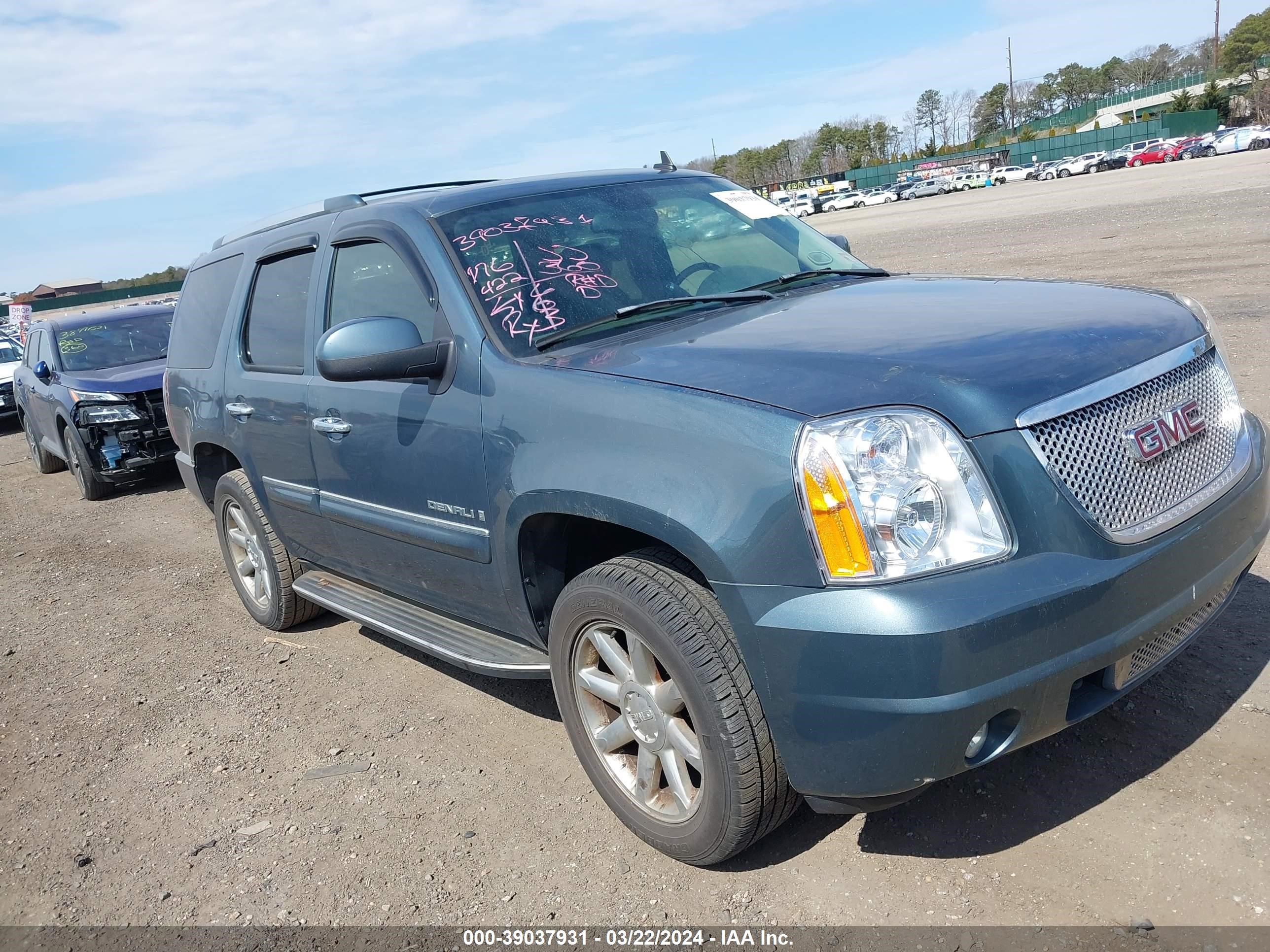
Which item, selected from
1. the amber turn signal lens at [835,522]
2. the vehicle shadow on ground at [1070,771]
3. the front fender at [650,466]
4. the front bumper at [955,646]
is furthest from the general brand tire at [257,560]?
the amber turn signal lens at [835,522]

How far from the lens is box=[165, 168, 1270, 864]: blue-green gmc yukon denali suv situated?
235 centimetres

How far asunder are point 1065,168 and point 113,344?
230 feet

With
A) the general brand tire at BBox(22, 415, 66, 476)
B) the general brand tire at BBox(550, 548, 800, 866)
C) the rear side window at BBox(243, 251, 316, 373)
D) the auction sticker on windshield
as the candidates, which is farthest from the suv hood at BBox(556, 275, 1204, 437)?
the general brand tire at BBox(22, 415, 66, 476)

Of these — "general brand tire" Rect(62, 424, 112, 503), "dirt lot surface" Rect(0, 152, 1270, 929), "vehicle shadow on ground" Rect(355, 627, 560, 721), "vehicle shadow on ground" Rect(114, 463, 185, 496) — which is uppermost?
"general brand tire" Rect(62, 424, 112, 503)

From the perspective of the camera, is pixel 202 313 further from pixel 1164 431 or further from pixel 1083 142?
pixel 1083 142

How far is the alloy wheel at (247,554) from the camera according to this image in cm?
517

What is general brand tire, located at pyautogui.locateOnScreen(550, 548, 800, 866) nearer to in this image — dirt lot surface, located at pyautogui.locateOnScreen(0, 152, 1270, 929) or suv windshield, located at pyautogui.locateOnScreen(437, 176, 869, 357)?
dirt lot surface, located at pyautogui.locateOnScreen(0, 152, 1270, 929)

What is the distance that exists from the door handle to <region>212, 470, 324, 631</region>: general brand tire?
1.03m

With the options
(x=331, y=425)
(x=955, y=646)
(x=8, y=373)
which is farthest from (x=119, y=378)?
(x=955, y=646)

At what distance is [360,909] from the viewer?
9.78ft

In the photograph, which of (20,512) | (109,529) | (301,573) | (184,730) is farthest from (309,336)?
(20,512)

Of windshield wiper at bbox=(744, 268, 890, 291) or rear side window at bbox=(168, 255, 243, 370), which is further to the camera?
rear side window at bbox=(168, 255, 243, 370)

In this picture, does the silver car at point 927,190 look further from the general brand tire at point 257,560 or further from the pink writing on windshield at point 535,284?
the pink writing on windshield at point 535,284

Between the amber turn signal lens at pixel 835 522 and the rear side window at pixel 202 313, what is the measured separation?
360 centimetres
